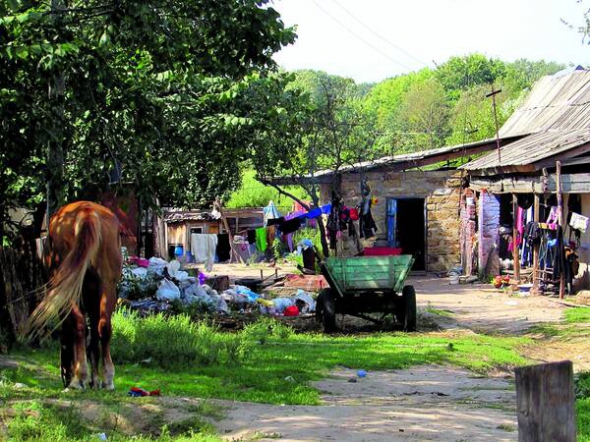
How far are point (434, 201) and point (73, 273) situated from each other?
69.2 feet

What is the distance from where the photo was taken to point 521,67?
128 meters

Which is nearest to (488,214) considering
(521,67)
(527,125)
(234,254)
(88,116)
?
(527,125)

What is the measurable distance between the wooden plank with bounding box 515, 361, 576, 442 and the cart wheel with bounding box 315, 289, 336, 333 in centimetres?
1103

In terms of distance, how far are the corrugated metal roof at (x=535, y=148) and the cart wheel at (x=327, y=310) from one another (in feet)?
26.6

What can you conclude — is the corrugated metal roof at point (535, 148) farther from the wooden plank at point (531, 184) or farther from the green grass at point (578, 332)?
the green grass at point (578, 332)

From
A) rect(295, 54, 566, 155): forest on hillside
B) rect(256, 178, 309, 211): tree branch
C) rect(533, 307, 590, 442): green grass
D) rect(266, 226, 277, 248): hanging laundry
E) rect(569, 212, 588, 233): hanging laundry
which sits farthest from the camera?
rect(295, 54, 566, 155): forest on hillside

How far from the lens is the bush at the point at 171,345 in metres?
10.3

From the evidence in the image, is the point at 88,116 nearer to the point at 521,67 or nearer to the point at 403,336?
the point at 403,336

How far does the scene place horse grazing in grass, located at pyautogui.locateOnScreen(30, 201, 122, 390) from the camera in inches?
316

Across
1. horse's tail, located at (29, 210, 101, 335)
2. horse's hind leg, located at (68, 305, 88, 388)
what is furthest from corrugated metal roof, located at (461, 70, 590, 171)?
horse's hind leg, located at (68, 305, 88, 388)

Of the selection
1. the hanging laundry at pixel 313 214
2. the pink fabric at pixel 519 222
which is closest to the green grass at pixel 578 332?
the pink fabric at pixel 519 222

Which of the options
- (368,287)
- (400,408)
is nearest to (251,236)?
(368,287)

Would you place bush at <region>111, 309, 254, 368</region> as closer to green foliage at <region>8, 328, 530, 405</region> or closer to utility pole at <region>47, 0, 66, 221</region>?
green foliage at <region>8, 328, 530, 405</region>

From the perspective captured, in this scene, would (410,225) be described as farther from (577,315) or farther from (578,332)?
(578,332)
